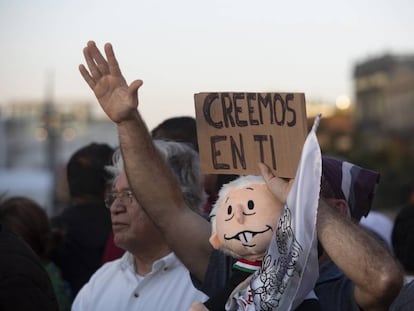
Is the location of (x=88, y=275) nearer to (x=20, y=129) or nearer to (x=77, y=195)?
(x=77, y=195)

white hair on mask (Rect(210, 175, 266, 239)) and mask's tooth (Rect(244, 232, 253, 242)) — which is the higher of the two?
white hair on mask (Rect(210, 175, 266, 239))

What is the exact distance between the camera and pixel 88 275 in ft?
15.8

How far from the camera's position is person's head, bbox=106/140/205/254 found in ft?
11.3

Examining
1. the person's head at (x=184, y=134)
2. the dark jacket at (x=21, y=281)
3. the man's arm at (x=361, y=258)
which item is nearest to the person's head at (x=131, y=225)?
the person's head at (x=184, y=134)

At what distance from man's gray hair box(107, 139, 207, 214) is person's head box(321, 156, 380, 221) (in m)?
0.70

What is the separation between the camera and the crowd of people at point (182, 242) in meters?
2.33

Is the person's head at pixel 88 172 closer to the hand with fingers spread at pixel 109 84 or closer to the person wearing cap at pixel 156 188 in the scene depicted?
the person wearing cap at pixel 156 188

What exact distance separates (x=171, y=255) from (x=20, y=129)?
16597mm

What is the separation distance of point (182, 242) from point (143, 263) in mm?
494

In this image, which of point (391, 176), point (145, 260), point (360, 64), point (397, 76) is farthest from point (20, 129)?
point (360, 64)

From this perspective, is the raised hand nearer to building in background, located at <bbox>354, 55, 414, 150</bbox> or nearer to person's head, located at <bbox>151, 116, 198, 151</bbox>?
person's head, located at <bbox>151, 116, 198, 151</bbox>

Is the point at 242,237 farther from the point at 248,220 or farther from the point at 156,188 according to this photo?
the point at 156,188

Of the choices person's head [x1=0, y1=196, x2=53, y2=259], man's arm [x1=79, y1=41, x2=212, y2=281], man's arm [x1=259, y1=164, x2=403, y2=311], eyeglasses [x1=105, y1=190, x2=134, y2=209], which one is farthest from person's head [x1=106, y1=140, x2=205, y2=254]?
man's arm [x1=259, y1=164, x2=403, y2=311]

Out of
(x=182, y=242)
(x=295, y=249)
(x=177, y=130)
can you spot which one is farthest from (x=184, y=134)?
(x=295, y=249)
